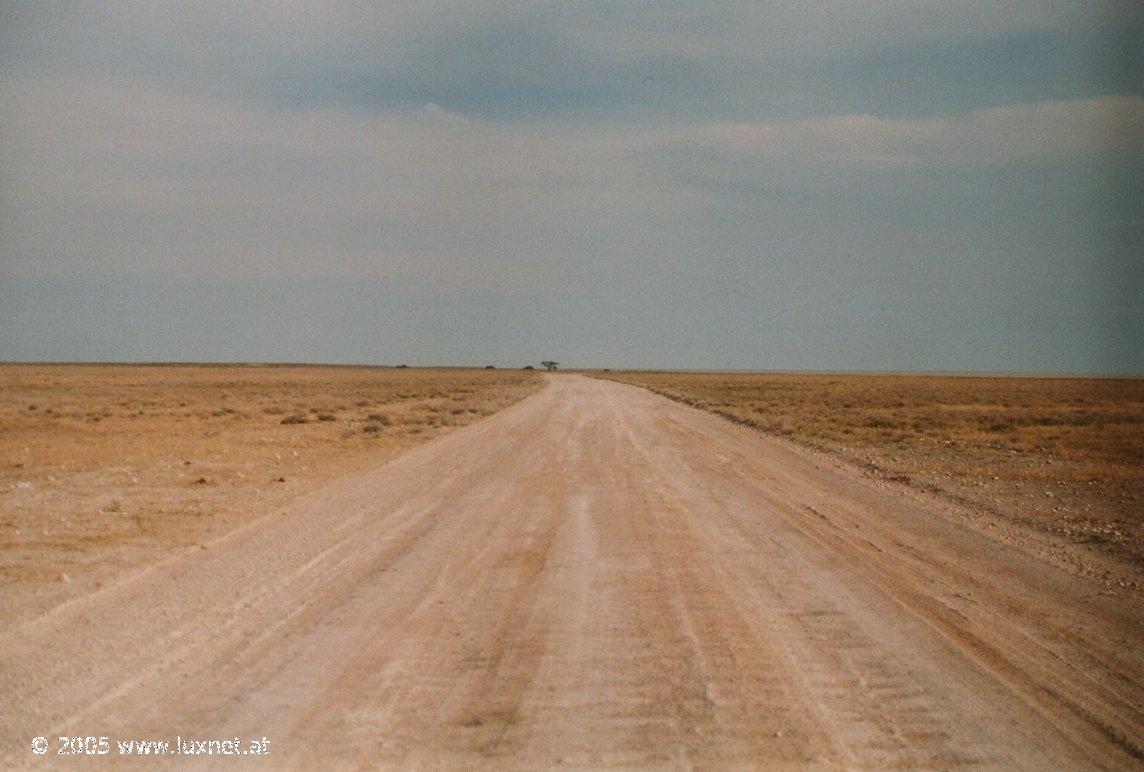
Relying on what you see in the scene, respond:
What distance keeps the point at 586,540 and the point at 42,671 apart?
19.7 ft

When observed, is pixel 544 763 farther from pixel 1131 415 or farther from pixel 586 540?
pixel 1131 415

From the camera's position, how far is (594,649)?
21.3ft

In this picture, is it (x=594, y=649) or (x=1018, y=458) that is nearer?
(x=594, y=649)

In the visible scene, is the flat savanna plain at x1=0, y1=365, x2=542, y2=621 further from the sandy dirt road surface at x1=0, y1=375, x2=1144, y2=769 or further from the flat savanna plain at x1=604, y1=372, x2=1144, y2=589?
the flat savanna plain at x1=604, y1=372, x2=1144, y2=589

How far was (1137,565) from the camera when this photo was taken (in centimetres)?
1008

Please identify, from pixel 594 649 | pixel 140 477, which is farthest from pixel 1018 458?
pixel 140 477

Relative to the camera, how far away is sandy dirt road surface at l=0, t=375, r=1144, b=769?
16.3 ft

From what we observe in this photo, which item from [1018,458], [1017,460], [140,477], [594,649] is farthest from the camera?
[1018,458]

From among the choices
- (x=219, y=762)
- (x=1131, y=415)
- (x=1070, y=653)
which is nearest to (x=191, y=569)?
(x=219, y=762)

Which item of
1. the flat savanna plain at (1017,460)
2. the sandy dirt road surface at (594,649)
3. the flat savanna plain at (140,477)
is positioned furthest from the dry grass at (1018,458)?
the flat savanna plain at (140,477)

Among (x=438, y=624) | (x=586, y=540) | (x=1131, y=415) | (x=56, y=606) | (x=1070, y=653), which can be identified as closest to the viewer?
(x=1070, y=653)

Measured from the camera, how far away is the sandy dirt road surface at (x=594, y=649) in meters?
4.96

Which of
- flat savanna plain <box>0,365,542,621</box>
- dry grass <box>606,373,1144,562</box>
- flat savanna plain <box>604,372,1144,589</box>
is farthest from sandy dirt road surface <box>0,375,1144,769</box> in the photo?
dry grass <box>606,373,1144,562</box>

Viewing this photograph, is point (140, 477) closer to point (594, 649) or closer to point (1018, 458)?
point (594, 649)
